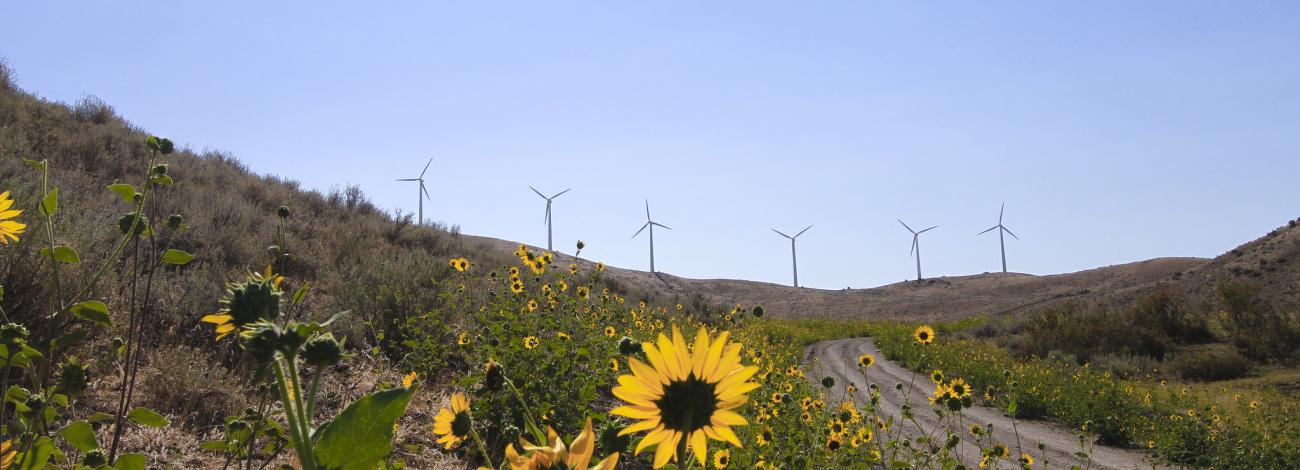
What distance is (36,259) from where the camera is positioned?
4344 mm

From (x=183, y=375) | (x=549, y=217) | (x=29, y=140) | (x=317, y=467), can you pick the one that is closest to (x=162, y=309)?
(x=183, y=375)

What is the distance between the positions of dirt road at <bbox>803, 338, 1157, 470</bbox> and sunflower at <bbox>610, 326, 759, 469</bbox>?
13.0 feet

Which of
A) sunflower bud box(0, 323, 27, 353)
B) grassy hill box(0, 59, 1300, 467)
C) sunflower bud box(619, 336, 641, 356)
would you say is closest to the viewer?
sunflower bud box(619, 336, 641, 356)

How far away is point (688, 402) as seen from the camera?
1024 millimetres

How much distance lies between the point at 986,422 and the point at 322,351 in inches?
465

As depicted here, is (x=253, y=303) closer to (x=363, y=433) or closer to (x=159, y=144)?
(x=363, y=433)

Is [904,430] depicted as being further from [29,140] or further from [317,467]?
[29,140]

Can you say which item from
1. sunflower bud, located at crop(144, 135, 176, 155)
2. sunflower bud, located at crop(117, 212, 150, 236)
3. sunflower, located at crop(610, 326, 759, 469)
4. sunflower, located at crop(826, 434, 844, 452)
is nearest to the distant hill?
sunflower, located at crop(826, 434, 844, 452)

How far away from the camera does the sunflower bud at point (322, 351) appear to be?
0.79 m

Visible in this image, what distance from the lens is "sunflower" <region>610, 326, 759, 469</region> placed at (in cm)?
102

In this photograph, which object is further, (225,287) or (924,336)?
(924,336)

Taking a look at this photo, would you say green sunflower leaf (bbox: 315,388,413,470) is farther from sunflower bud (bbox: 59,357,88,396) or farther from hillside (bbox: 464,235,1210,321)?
hillside (bbox: 464,235,1210,321)

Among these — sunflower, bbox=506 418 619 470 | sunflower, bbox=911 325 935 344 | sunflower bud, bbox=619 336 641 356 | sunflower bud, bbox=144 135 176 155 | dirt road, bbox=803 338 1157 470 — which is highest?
sunflower bud, bbox=144 135 176 155

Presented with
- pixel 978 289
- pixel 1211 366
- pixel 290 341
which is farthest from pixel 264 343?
pixel 978 289
